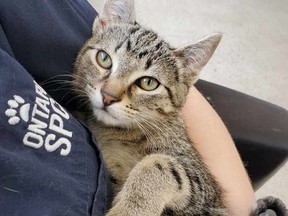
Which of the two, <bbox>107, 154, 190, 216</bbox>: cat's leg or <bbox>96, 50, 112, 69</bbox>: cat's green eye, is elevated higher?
<bbox>96, 50, 112, 69</bbox>: cat's green eye

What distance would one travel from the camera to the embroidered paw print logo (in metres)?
0.67

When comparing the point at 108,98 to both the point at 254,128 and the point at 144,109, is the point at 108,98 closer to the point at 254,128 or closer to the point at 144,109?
the point at 144,109

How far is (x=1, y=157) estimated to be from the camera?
2.11 feet

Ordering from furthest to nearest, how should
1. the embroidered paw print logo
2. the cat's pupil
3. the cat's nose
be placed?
the cat's pupil
the cat's nose
the embroidered paw print logo

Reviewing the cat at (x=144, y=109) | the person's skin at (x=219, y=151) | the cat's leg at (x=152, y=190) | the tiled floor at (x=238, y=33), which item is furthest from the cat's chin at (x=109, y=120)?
the tiled floor at (x=238, y=33)

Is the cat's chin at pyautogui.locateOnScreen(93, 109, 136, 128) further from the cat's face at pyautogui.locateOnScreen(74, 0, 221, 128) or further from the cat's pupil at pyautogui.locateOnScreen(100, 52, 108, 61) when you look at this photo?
the cat's pupil at pyautogui.locateOnScreen(100, 52, 108, 61)

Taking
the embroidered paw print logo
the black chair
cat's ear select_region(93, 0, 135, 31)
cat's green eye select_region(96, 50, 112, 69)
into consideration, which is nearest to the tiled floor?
the black chair

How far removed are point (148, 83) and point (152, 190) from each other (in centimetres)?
29

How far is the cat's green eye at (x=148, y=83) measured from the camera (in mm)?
1058

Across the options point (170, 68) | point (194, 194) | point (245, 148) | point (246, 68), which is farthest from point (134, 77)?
point (246, 68)

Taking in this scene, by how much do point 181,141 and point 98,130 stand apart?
7.8 inches

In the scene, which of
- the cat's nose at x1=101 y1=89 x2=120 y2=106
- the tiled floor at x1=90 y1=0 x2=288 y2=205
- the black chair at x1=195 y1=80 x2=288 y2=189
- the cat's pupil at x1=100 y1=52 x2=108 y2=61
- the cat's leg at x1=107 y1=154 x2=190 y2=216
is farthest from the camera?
the tiled floor at x1=90 y1=0 x2=288 y2=205

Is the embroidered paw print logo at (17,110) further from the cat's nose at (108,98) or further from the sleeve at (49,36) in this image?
the cat's nose at (108,98)

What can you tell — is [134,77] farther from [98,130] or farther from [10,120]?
[10,120]
